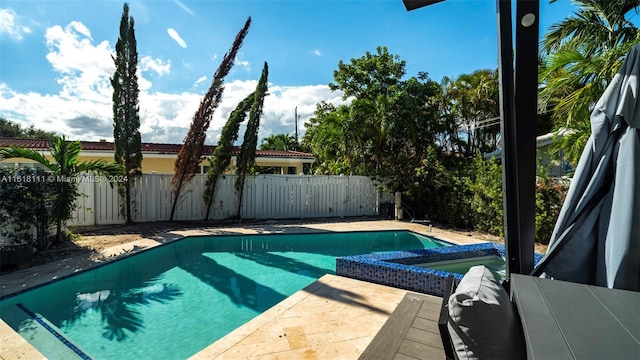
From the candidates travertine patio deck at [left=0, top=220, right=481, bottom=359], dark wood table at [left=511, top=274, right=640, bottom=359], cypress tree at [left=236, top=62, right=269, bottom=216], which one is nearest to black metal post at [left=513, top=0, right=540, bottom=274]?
dark wood table at [left=511, top=274, right=640, bottom=359]

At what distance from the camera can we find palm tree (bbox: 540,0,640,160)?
5.11 m

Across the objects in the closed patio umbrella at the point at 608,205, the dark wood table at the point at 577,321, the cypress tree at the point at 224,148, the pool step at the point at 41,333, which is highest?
the cypress tree at the point at 224,148

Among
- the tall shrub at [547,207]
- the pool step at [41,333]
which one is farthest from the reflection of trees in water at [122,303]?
the tall shrub at [547,207]

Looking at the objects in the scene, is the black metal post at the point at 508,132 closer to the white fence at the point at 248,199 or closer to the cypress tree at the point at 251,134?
the cypress tree at the point at 251,134

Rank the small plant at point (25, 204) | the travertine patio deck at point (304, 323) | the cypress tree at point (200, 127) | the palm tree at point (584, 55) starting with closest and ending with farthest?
the travertine patio deck at point (304, 323) < the palm tree at point (584, 55) < the small plant at point (25, 204) < the cypress tree at point (200, 127)

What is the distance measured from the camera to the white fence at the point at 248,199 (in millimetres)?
8938

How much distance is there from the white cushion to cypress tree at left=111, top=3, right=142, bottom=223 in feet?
33.3

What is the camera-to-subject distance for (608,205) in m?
1.70

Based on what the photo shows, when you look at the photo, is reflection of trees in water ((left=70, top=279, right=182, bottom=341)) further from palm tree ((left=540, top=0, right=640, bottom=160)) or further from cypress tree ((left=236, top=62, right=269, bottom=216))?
palm tree ((left=540, top=0, right=640, bottom=160))

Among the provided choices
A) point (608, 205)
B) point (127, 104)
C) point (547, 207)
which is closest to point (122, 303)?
point (608, 205)

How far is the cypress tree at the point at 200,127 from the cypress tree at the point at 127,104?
128 centimetres

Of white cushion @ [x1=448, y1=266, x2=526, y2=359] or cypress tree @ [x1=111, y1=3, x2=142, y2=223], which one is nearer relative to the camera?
white cushion @ [x1=448, y1=266, x2=526, y2=359]

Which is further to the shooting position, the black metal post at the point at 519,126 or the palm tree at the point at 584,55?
the palm tree at the point at 584,55

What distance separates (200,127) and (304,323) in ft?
27.0
